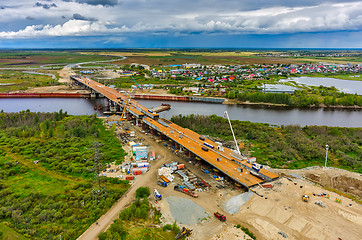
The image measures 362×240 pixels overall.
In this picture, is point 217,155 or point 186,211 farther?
point 217,155

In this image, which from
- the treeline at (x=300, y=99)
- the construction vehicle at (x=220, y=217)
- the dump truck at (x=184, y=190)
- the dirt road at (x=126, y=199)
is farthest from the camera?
the treeline at (x=300, y=99)

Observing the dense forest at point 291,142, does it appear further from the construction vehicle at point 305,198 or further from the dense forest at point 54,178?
the dense forest at point 54,178

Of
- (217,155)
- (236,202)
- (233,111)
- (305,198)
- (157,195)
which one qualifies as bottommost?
(236,202)

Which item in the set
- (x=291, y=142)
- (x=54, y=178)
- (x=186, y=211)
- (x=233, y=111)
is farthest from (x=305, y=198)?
(x=233, y=111)

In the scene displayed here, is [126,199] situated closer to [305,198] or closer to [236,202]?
[236,202]

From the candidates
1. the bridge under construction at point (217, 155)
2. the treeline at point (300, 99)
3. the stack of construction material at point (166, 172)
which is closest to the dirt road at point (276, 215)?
the bridge under construction at point (217, 155)

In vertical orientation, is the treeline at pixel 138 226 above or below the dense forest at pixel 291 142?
below

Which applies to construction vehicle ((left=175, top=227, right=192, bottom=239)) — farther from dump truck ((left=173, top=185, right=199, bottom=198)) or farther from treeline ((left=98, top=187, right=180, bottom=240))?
dump truck ((left=173, top=185, right=199, bottom=198))
